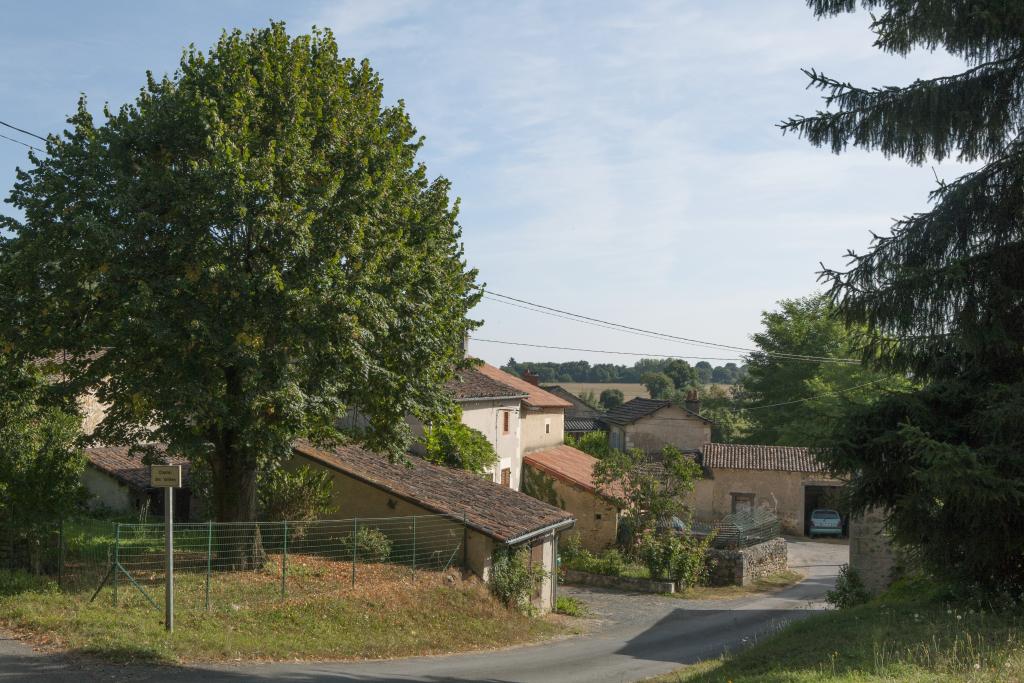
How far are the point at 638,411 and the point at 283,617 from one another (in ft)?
143

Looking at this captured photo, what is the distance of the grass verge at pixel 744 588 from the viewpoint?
3238 centimetres

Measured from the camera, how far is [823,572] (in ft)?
127

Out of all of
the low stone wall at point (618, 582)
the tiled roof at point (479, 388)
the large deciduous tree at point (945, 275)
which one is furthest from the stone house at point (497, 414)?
the large deciduous tree at point (945, 275)

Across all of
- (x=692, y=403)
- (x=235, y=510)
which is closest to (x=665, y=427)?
(x=692, y=403)

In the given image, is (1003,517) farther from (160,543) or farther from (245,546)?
(160,543)

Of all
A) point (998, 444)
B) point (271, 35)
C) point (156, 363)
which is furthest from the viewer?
point (271, 35)

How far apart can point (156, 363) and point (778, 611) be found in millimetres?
22224

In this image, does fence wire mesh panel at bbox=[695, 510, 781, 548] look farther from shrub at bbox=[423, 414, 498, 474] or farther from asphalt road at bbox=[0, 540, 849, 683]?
shrub at bbox=[423, 414, 498, 474]

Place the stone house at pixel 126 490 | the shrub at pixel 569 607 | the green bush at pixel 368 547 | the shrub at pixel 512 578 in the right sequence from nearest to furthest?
the green bush at pixel 368 547, the shrub at pixel 512 578, the stone house at pixel 126 490, the shrub at pixel 569 607

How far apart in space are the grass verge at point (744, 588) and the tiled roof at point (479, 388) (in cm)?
1055

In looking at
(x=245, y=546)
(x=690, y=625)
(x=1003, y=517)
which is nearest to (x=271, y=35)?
(x=245, y=546)

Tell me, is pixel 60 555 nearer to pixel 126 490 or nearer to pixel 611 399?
pixel 126 490

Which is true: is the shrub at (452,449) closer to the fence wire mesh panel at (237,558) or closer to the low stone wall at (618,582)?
the low stone wall at (618,582)

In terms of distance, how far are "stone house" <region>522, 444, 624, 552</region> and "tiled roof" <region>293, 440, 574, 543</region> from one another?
8.51m
